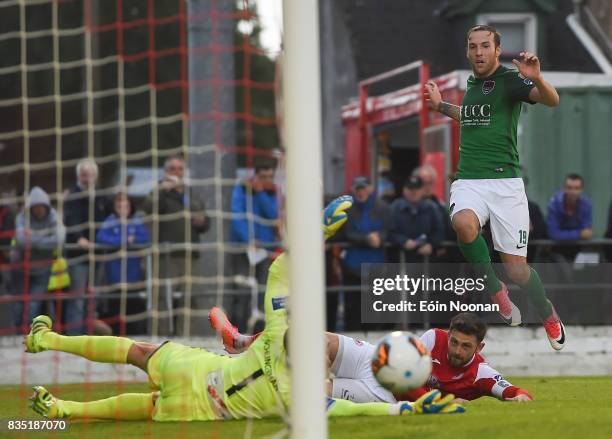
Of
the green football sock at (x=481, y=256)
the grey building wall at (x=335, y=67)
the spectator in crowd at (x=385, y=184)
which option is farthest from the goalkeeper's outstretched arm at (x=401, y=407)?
the grey building wall at (x=335, y=67)

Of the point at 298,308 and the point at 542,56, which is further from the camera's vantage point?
the point at 542,56

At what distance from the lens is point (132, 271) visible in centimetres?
1494

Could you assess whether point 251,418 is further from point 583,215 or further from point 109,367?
point 583,215

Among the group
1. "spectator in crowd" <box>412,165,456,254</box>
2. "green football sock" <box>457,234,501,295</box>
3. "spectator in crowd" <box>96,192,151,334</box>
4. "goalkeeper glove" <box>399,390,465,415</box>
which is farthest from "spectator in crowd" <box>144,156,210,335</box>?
"goalkeeper glove" <box>399,390,465,415</box>

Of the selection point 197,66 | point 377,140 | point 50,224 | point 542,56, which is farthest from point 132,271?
point 542,56

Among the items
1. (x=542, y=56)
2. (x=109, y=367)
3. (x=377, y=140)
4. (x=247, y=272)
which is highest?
(x=542, y=56)

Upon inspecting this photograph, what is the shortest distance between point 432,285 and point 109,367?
11.8 ft

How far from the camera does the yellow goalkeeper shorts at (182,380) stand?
925 centimetres

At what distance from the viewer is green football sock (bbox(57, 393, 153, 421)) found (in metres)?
9.50

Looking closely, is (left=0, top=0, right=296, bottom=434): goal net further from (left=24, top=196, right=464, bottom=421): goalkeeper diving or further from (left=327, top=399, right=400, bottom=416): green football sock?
(left=327, top=399, right=400, bottom=416): green football sock

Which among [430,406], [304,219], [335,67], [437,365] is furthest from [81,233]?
[335,67]

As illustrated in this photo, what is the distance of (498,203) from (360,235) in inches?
183

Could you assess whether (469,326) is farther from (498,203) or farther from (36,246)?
(36,246)

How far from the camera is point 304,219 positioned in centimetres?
741
